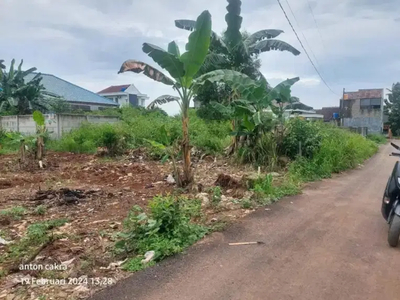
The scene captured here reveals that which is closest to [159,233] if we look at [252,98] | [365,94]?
[252,98]

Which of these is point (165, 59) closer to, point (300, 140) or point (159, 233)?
point (159, 233)

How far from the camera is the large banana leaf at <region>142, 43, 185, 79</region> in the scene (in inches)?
214

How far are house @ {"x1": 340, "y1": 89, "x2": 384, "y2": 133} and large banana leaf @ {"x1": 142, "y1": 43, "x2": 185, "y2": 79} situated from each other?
34707 millimetres

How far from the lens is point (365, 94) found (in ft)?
127

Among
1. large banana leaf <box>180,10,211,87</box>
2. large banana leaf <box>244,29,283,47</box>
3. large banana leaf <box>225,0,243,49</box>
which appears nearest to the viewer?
large banana leaf <box>180,10,211,87</box>

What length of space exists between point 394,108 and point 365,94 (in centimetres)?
511

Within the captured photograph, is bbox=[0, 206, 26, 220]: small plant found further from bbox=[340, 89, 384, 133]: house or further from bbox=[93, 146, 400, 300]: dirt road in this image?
bbox=[340, 89, 384, 133]: house

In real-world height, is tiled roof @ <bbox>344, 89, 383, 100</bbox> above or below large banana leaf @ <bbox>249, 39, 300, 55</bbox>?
above

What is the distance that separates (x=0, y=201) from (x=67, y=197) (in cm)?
121

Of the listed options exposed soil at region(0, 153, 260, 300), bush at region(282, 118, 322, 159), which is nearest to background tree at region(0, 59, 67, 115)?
exposed soil at region(0, 153, 260, 300)

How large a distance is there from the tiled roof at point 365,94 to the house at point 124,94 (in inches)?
1083

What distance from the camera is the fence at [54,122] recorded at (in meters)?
13.8

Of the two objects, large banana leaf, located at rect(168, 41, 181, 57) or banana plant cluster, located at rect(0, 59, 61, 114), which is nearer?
large banana leaf, located at rect(168, 41, 181, 57)

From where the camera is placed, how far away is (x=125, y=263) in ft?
10.4
